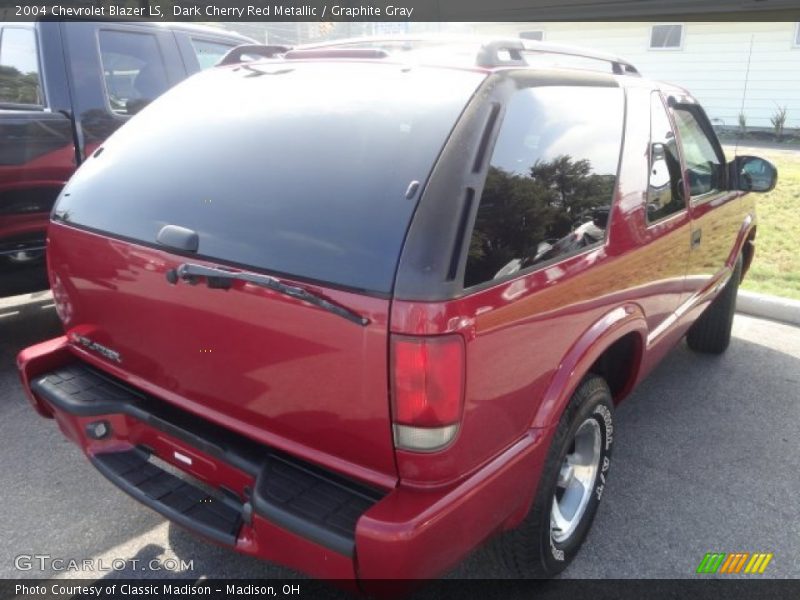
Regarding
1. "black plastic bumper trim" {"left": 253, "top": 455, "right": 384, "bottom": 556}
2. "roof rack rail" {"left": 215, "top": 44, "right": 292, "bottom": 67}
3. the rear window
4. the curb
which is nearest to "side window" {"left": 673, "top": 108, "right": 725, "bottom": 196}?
the rear window

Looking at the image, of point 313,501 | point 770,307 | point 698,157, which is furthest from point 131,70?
point 770,307

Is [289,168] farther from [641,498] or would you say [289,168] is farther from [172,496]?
[641,498]

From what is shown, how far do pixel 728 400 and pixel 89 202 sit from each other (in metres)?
3.64

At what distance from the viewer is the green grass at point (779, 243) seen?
19.7 feet

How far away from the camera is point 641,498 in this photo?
300cm

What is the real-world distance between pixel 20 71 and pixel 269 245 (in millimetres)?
3291

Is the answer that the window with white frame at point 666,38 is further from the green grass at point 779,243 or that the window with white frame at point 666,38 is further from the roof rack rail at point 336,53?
the roof rack rail at point 336,53

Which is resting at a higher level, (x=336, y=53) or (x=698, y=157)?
(x=336, y=53)

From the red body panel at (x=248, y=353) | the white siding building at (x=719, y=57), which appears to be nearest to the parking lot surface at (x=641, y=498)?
the red body panel at (x=248, y=353)

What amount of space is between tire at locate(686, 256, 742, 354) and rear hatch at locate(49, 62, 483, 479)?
10.4 ft

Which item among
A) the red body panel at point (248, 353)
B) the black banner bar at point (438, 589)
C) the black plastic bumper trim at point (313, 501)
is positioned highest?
the red body panel at point (248, 353)

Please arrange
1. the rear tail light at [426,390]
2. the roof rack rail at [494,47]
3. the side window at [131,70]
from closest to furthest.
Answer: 1. the rear tail light at [426,390]
2. the roof rack rail at [494,47]
3. the side window at [131,70]

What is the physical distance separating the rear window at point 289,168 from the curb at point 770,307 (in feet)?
14.6

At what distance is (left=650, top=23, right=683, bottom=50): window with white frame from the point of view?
642 inches
